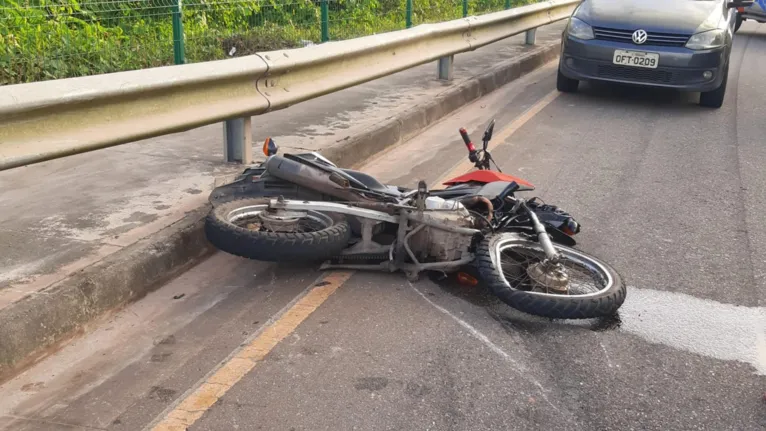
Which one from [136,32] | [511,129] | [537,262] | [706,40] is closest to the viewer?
[537,262]

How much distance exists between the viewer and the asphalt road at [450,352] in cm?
329

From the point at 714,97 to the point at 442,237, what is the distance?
6.97m

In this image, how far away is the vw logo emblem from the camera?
9867mm

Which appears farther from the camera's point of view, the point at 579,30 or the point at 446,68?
the point at 446,68

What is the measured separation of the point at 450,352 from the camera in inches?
150

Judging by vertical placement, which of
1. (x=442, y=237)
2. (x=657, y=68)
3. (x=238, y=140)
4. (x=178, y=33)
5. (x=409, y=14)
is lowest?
(x=442, y=237)

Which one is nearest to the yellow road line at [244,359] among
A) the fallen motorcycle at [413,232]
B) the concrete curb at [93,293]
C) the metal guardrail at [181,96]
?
the fallen motorcycle at [413,232]

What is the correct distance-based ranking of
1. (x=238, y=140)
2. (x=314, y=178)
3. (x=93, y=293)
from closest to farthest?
(x=93, y=293) → (x=314, y=178) → (x=238, y=140)

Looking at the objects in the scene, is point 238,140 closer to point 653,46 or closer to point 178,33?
point 178,33

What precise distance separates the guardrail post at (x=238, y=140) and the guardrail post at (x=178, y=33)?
0.82m

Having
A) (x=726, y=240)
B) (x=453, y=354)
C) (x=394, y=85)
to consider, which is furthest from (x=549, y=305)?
(x=394, y=85)

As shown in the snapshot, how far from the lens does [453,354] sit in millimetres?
3781

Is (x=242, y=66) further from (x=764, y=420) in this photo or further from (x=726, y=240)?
(x=764, y=420)

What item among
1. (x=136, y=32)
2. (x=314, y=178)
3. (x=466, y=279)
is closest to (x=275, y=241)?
(x=314, y=178)
